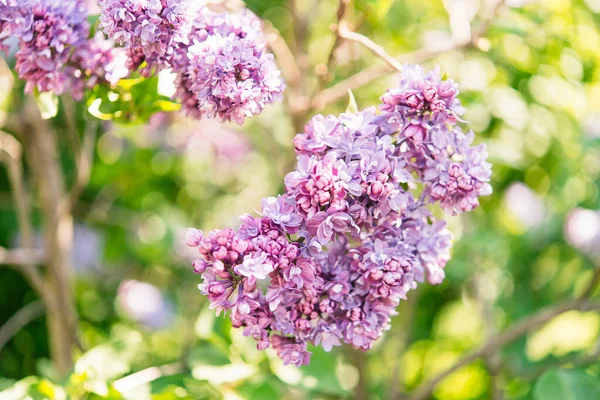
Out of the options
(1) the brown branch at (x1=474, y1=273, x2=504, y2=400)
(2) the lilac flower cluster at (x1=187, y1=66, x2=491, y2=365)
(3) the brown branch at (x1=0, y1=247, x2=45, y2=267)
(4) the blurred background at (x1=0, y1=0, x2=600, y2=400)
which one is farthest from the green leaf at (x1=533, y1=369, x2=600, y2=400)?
(3) the brown branch at (x1=0, y1=247, x2=45, y2=267)

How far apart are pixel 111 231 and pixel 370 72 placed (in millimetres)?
952

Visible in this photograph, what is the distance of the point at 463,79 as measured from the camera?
4.31 feet

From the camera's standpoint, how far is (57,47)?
0.72 m

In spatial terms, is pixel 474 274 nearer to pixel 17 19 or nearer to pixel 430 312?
pixel 430 312

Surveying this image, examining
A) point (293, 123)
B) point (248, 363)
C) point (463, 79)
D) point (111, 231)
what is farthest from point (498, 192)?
point (111, 231)

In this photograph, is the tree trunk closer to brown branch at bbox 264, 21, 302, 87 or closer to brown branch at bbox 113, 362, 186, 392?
brown branch at bbox 113, 362, 186, 392

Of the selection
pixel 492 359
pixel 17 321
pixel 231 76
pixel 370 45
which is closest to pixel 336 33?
pixel 370 45

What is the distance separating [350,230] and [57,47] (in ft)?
1.22

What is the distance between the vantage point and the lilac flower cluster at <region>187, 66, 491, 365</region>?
0.62m

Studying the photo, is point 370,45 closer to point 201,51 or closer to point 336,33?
point 336,33

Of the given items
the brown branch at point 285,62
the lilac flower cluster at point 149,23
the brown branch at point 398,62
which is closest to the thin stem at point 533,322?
the brown branch at point 398,62

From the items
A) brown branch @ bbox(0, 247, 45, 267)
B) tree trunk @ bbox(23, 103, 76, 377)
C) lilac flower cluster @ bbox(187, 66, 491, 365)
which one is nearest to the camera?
lilac flower cluster @ bbox(187, 66, 491, 365)

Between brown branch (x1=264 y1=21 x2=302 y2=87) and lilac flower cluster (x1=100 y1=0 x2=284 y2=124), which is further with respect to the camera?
brown branch (x1=264 y1=21 x2=302 y2=87)

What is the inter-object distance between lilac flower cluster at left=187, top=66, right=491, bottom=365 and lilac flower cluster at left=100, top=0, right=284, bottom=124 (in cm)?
8
